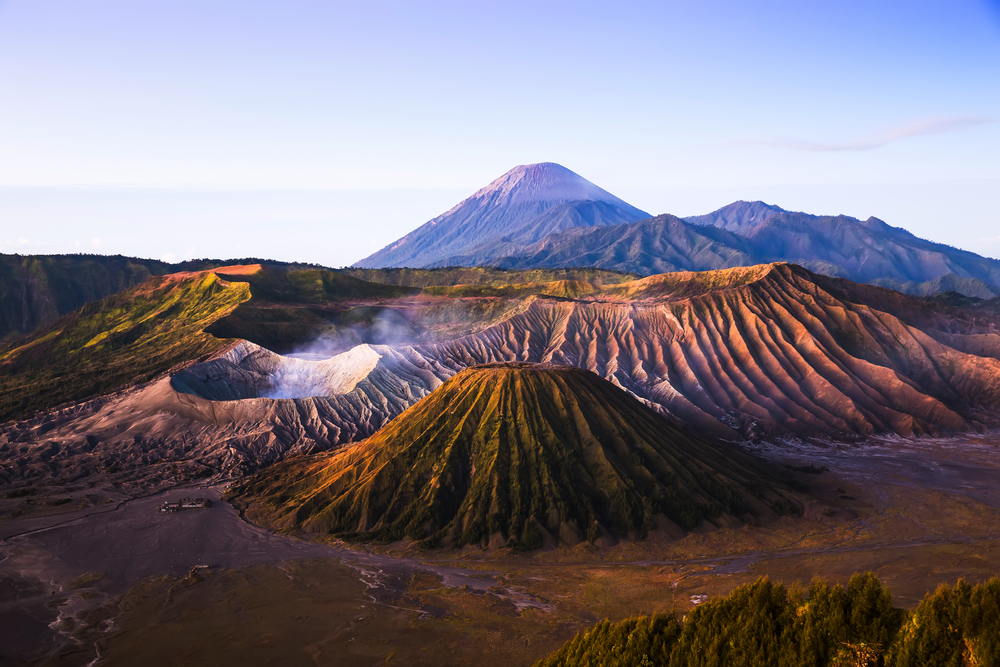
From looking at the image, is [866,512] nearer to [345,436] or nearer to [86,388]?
[345,436]

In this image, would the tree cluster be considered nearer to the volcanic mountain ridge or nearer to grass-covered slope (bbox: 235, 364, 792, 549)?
grass-covered slope (bbox: 235, 364, 792, 549)

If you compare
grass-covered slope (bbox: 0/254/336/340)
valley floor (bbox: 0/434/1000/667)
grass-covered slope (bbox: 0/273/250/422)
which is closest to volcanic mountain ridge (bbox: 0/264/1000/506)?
grass-covered slope (bbox: 0/273/250/422)

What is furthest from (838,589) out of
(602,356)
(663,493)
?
(602,356)

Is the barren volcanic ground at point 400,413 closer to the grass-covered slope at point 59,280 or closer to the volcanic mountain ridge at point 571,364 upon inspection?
the volcanic mountain ridge at point 571,364

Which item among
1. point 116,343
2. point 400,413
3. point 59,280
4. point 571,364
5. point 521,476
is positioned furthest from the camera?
point 59,280

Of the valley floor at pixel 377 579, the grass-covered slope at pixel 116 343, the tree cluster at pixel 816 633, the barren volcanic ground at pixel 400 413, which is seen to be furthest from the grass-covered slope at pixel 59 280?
the tree cluster at pixel 816 633

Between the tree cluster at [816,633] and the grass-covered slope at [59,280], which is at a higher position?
the grass-covered slope at [59,280]

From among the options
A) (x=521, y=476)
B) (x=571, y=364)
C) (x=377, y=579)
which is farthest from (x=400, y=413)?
(x=377, y=579)

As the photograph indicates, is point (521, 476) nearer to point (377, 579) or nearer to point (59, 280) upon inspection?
point (377, 579)
